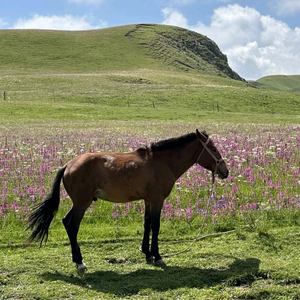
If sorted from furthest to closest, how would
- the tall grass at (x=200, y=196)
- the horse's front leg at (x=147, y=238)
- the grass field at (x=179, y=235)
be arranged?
the tall grass at (x=200, y=196) < the horse's front leg at (x=147, y=238) < the grass field at (x=179, y=235)

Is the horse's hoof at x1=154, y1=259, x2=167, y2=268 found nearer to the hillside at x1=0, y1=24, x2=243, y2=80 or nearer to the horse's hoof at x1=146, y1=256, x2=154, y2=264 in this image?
the horse's hoof at x1=146, y1=256, x2=154, y2=264

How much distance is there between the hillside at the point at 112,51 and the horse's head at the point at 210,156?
91.8 meters

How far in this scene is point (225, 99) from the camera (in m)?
60.4

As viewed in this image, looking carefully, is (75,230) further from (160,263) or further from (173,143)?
(173,143)

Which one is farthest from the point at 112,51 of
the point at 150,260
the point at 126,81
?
the point at 150,260

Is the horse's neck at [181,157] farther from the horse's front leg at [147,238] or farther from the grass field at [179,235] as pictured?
the grass field at [179,235]

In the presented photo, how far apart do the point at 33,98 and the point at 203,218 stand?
50.7m

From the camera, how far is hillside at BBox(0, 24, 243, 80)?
10981 centimetres

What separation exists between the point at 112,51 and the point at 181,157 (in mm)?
127809

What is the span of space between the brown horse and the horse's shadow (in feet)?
1.39

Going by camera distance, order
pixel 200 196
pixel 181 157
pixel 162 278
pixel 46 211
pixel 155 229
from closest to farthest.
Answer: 1. pixel 162 278
2. pixel 155 229
3. pixel 46 211
4. pixel 181 157
5. pixel 200 196

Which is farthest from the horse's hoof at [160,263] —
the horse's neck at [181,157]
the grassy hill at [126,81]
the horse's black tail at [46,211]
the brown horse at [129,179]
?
the grassy hill at [126,81]

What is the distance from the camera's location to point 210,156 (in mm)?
8320

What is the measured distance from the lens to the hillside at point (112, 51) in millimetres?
109812
